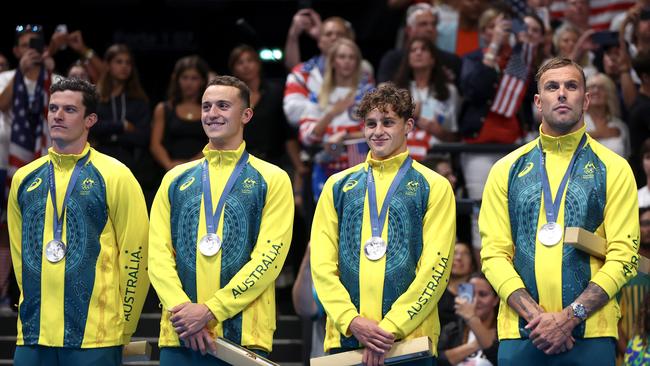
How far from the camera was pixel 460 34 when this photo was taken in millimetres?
10547

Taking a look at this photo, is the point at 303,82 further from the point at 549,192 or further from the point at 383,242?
the point at 549,192

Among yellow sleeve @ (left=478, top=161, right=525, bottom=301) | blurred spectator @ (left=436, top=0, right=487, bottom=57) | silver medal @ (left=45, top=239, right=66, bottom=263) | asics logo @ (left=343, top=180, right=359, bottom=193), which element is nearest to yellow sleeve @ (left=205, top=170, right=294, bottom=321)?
asics logo @ (left=343, top=180, right=359, bottom=193)

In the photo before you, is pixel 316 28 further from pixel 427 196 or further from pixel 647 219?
pixel 427 196

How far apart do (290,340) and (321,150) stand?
1.31 m

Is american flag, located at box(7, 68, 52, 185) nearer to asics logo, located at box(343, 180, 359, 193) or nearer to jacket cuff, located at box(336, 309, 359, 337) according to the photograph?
asics logo, located at box(343, 180, 359, 193)

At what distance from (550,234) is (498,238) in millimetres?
250

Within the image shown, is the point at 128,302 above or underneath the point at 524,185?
underneath

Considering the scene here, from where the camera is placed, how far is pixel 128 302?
6570 millimetres

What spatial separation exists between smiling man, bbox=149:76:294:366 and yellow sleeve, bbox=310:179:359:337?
0.52ft

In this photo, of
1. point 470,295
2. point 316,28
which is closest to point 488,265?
point 470,295

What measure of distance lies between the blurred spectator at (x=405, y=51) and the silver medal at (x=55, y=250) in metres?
3.74

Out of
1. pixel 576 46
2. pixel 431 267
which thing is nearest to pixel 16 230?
pixel 431 267

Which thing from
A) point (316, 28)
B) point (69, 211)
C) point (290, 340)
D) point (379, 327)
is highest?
point (316, 28)

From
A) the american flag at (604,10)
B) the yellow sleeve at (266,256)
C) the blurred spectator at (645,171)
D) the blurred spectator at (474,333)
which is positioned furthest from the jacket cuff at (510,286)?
the american flag at (604,10)
